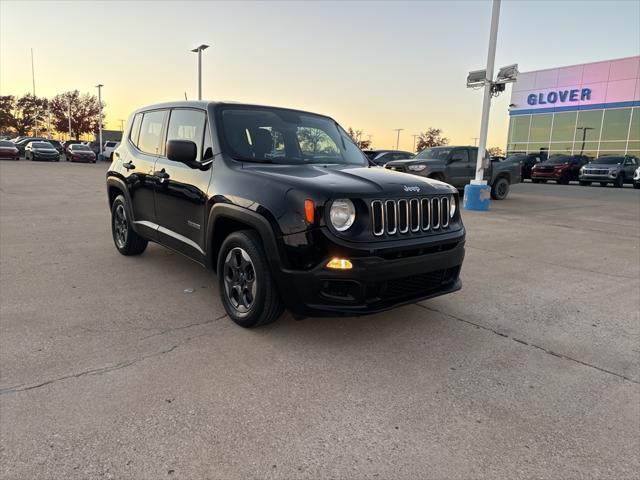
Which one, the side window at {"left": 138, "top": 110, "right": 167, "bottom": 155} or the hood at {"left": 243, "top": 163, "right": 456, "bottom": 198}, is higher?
the side window at {"left": 138, "top": 110, "right": 167, "bottom": 155}

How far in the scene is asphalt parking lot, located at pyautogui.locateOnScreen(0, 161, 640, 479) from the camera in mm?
2230

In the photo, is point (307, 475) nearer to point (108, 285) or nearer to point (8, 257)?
point (108, 285)

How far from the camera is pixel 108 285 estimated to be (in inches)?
188

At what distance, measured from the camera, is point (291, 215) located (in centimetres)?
320

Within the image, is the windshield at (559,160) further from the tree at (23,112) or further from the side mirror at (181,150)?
A: the tree at (23,112)

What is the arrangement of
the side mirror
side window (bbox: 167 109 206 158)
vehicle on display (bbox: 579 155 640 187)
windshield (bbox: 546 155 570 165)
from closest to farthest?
the side mirror
side window (bbox: 167 109 206 158)
vehicle on display (bbox: 579 155 640 187)
windshield (bbox: 546 155 570 165)

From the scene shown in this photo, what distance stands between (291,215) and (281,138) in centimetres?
142

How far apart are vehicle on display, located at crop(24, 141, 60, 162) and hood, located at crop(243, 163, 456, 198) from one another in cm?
3627

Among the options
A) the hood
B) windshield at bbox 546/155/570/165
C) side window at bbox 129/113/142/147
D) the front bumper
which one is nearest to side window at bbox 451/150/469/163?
side window at bbox 129/113/142/147

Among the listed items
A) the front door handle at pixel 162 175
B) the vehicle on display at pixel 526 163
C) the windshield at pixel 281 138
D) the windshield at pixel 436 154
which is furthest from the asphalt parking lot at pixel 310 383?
the vehicle on display at pixel 526 163

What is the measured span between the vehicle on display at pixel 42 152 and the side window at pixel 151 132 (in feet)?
112

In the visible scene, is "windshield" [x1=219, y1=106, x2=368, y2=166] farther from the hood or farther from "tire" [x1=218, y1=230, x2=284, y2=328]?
"tire" [x1=218, y1=230, x2=284, y2=328]

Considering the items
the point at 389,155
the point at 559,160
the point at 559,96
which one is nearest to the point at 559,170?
the point at 559,160

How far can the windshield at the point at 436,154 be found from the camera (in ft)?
47.2
